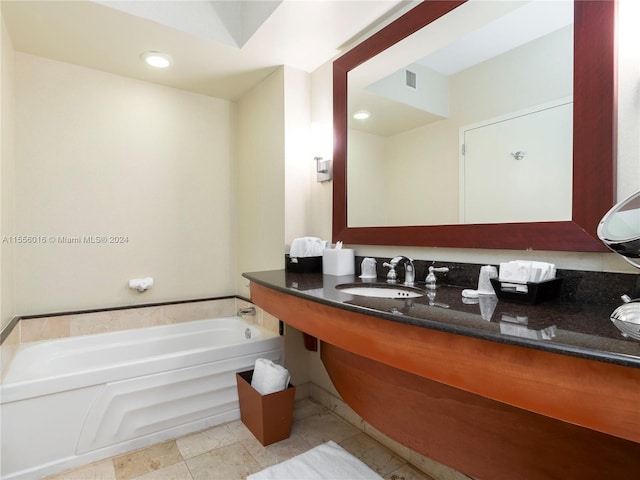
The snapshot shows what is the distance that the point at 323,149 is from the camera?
2.27 m

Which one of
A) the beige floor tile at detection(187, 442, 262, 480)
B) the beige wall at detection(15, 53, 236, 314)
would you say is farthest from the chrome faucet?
the beige wall at detection(15, 53, 236, 314)

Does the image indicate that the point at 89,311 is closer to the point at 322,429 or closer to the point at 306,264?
the point at 306,264

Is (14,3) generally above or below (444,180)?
above

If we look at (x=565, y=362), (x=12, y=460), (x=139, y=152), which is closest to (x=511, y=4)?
(x=565, y=362)

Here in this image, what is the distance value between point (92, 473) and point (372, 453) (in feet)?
4.46

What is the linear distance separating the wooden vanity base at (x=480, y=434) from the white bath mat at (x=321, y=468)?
28 cm

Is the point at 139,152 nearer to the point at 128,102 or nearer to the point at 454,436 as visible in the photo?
the point at 128,102

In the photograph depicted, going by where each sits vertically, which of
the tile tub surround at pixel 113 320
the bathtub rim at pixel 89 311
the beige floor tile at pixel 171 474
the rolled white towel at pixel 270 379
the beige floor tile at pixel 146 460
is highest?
the bathtub rim at pixel 89 311

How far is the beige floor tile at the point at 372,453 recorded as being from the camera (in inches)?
65.8

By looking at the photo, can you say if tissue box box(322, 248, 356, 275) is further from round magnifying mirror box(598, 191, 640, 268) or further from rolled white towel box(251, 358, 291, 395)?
round magnifying mirror box(598, 191, 640, 268)

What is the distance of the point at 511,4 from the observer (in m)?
1.32

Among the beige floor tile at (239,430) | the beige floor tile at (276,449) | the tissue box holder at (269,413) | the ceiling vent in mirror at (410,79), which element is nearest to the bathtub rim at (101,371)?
the tissue box holder at (269,413)

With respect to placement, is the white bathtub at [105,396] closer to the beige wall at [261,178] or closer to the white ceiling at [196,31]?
the beige wall at [261,178]

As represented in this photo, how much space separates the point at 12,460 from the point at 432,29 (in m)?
2.74
